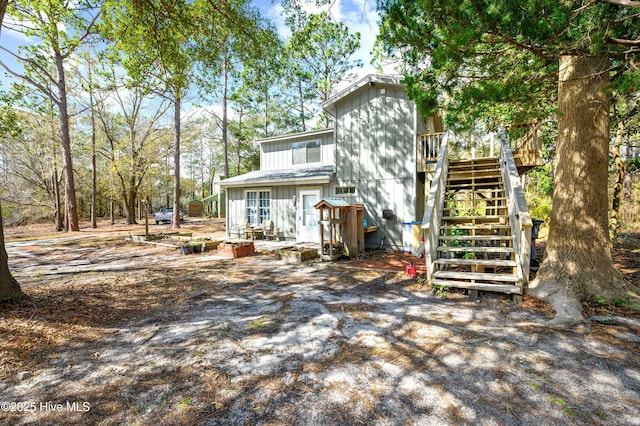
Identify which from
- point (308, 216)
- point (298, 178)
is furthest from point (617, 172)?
point (298, 178)

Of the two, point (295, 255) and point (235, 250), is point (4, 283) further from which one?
point (295, 255)

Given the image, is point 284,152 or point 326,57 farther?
point 326,57

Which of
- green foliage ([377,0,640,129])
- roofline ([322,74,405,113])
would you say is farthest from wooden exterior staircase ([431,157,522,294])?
roofline ([322,74,405,113])

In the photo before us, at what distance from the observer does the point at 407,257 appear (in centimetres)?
780

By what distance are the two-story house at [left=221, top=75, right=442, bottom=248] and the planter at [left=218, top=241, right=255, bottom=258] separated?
7.85ft

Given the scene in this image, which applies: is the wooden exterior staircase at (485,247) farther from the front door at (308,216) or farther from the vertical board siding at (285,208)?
the vertical board siding at (285,208)

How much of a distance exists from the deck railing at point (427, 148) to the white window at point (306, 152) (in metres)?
4.53

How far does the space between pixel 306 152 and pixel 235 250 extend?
5.70m

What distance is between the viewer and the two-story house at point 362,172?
28.5ft

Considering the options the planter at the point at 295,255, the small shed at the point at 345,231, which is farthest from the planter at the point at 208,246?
the small shed at the point at 345,231

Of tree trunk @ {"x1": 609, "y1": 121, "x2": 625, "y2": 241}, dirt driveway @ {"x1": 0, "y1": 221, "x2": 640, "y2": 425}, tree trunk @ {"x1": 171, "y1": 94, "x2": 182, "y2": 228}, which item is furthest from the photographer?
tree trunk @ {"x1": 171, "y1": 94, "x2": 182, "y2": 228}

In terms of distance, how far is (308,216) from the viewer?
10422 millimetres

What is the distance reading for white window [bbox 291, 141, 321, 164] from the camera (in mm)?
11812

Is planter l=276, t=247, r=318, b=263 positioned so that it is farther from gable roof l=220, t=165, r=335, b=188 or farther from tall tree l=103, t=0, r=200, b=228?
tall tree l=103, t=0, r=200, b=228
